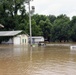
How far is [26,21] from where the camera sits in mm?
70875

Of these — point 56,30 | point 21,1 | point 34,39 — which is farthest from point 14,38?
point 56,30

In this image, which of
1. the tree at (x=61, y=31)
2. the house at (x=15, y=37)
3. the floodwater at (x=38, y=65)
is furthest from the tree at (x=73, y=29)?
the floodwater at (x=38, y=65)

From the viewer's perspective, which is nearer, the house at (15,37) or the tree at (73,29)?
the house at (15,37)

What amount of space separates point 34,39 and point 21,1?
58.9 feet

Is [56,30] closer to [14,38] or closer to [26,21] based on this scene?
[26,21]

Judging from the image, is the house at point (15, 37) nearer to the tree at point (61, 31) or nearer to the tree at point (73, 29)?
the tree at point (73, 29)

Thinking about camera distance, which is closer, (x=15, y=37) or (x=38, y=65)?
(x=38, y=65)

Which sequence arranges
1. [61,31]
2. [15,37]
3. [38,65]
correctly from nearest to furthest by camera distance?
[38,65], [15,37], [61,31]

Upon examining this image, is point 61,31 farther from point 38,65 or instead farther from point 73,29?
point 38,65

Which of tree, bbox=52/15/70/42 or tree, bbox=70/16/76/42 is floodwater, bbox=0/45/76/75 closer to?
tree, bbox=70/16/76/42

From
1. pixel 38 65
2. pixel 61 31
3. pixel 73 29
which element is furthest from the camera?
pixel 61 31

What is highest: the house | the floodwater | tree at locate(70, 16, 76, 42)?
tree at locate(70, 16, 76, 42)

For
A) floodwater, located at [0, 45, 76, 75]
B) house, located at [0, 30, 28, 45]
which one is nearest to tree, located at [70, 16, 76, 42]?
house, located at [0, 30, 28, 45]

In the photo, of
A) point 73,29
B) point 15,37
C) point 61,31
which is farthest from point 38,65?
point 61,31
